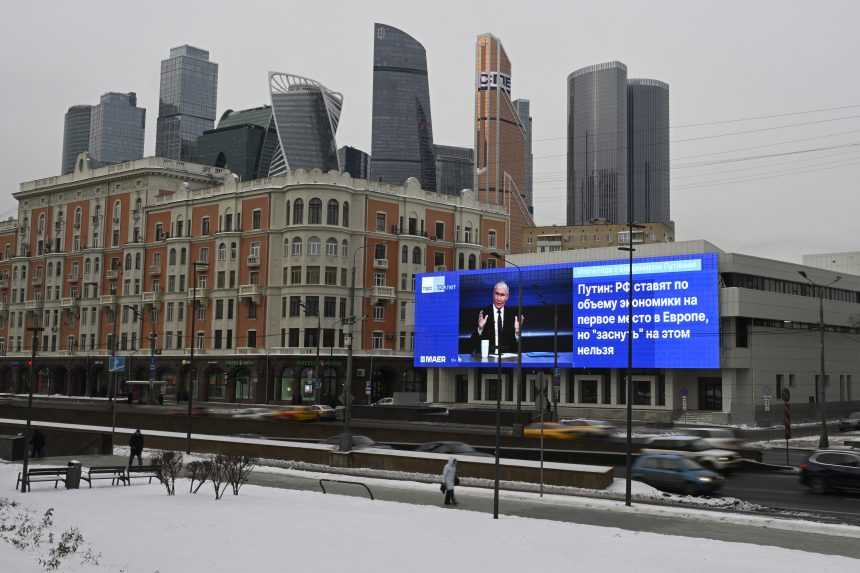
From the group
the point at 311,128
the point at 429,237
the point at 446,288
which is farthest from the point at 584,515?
the point at 311,128

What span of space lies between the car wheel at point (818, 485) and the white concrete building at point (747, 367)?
38841mm

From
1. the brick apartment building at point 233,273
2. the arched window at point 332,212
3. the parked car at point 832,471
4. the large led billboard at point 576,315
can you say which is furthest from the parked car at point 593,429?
the arched window at point 332,212

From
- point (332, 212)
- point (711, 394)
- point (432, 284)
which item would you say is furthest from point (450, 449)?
point (332, 212)

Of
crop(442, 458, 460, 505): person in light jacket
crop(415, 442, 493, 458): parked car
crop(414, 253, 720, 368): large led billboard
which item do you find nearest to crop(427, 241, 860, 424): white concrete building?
crop(414, 253, 720, 368): large led billboard

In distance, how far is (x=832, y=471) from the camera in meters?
31.6

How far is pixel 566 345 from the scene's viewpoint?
81.2 meters

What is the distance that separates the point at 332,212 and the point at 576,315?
30.6 meters

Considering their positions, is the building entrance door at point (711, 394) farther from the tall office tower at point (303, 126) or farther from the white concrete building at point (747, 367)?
the tall office tower at point (303, 126)

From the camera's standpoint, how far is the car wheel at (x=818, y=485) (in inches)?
1251

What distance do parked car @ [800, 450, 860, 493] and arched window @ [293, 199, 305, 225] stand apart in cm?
7098

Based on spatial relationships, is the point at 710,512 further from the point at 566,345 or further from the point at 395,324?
the point at 395,324

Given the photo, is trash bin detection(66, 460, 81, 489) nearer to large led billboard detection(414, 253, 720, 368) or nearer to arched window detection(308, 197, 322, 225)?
large led billboard detection(414, 253, 720, 368)

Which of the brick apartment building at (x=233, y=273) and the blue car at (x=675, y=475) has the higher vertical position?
the brick apartment building at (x=233, y=273)

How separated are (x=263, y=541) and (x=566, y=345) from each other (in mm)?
64777
